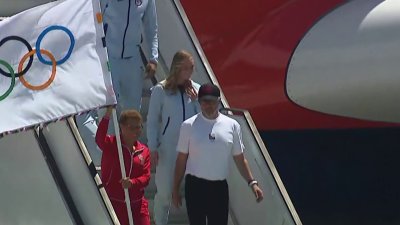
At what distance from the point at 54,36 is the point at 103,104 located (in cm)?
49

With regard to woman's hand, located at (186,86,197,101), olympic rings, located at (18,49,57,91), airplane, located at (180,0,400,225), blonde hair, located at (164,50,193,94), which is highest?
olympic rings, located at (18,49,57,91)

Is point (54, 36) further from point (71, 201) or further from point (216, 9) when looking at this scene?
point (216, 9)

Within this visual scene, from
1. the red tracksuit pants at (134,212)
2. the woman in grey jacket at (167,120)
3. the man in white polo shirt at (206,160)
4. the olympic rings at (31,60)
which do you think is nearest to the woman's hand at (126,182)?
the red tracksuit pants at (134,212)

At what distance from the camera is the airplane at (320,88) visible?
891cm

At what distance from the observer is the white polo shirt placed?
6.46 meters

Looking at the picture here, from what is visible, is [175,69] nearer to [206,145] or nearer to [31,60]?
[206,145]

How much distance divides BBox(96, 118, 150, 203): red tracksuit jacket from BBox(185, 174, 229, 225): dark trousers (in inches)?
12.2

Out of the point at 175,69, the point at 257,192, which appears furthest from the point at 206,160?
the point at 175,69

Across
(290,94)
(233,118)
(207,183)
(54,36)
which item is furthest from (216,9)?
(54,36)

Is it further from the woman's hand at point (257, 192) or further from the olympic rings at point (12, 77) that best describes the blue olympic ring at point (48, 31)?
the woman's hand at point (257, 192)

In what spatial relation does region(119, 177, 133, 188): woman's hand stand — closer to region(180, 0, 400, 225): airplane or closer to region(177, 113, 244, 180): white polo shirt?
region(177, 113, 244, 180): white polo shirt

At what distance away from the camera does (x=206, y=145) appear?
6461 mm

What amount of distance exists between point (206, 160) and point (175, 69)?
2.21ft

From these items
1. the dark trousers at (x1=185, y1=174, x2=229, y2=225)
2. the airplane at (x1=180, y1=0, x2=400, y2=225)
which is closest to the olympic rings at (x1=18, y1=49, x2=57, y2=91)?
the dark trousers at (x1=185, y1=174, x2=229, y2=225)
